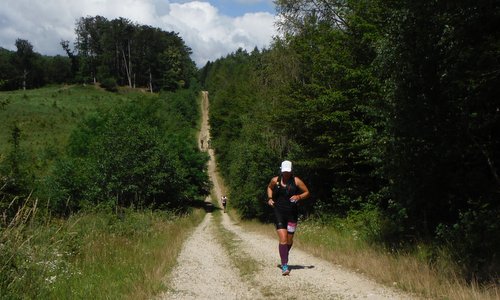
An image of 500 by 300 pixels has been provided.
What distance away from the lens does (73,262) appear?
29.9 ft

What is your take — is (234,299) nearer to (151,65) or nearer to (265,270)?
(265,270)

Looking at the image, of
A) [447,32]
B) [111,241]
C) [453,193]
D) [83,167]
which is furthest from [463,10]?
[83,167]

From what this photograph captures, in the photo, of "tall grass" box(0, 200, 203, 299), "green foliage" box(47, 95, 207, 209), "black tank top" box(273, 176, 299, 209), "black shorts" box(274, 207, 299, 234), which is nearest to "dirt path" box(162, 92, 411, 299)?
"tall grass" box(0, 200, 203, 299)

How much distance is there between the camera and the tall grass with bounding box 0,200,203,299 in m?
6.27

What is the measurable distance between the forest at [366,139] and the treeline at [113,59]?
67128mm

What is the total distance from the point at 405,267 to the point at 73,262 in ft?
21.0

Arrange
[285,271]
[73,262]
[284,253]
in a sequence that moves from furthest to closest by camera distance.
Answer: [73,262] → [284,253] → [285,271]

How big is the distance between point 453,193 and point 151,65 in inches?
4753

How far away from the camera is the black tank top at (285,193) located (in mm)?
8711

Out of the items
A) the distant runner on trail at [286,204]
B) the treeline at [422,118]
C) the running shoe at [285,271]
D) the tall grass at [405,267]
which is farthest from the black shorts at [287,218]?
the treeline at [422,118]

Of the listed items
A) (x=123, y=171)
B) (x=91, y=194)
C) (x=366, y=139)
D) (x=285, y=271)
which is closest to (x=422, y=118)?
(x=366, y=139)

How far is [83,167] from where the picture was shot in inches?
1396

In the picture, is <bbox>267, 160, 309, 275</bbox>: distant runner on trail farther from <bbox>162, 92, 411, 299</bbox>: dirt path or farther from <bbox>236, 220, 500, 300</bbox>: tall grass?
<bbox>236, 220, 500, 300</bbox>: tall grass

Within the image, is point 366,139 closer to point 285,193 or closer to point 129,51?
point 285,193
